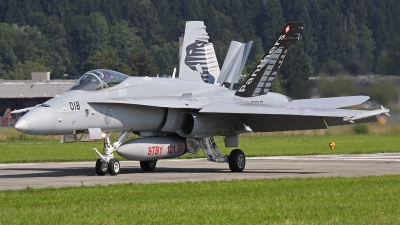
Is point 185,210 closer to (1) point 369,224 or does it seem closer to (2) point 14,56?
(1) point 369,224

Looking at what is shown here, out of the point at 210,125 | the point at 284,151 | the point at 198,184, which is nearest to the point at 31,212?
the point at 198,184

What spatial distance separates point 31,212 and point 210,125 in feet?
28.5

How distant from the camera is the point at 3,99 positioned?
242ft

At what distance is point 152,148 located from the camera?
62.6 ft

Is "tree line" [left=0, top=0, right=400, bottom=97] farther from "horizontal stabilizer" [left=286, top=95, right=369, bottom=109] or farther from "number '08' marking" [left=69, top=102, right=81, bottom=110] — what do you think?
"number '08' marking" [left=69, top=102, right=81, bottom=110]

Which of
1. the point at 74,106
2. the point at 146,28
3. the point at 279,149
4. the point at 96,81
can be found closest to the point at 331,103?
the point at 96,81

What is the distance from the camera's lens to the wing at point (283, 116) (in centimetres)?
1819

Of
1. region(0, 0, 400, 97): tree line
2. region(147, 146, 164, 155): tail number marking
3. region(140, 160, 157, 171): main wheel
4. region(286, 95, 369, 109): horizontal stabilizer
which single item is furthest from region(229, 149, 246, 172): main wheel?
region(0, 0, 400, 97): tree line

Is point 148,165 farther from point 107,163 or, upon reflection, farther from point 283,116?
point 283,116

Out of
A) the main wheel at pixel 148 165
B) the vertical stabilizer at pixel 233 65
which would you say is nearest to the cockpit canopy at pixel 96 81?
the main wheel at pixel 148 165

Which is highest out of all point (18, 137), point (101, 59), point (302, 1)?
point (302, 1)

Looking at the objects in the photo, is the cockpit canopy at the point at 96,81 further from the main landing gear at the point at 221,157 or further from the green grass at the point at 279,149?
the green grass at the point at 279,149

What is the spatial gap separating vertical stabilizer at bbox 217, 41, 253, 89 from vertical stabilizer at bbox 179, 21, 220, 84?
153 centimetres

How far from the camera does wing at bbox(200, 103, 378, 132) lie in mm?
18188
